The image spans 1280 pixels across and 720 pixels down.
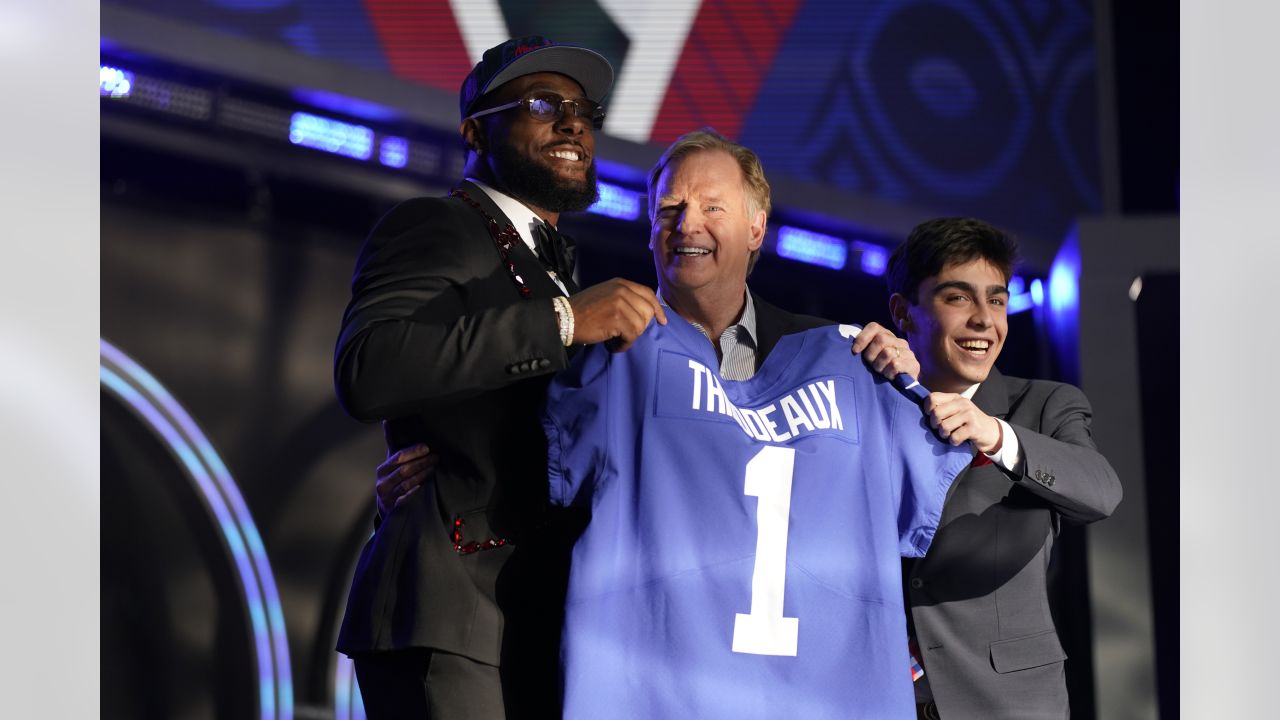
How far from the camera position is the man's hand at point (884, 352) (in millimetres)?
2041

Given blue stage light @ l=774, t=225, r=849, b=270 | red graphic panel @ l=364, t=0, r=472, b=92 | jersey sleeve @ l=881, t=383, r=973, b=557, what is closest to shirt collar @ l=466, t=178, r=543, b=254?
jersey sleeve @ l=881, t=383, r=973, b=557

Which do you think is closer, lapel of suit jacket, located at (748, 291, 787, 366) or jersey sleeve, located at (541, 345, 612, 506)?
jersey sleeve, located at (541, 345, 612, 506)

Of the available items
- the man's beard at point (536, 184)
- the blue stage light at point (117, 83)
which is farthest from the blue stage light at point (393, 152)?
the man's beard at point (536, 184)

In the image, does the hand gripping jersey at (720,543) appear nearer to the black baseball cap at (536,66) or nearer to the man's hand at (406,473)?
the man's hand at (406,473)

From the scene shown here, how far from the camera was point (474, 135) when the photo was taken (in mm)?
2148

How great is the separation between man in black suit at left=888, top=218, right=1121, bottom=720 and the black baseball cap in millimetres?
766

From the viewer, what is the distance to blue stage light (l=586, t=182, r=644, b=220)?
12.9 feet

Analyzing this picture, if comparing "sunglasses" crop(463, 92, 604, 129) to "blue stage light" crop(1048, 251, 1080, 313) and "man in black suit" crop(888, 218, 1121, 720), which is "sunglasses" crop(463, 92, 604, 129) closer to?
"man in black suit" crop(888, 218, 1121, 720)

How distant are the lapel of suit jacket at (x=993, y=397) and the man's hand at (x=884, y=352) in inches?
16.2

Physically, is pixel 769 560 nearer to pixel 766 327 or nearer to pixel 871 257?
pixel 766 327

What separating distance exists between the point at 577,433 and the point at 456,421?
18 centimetres
